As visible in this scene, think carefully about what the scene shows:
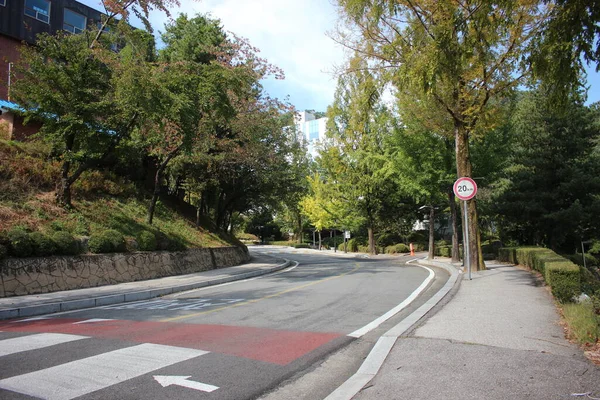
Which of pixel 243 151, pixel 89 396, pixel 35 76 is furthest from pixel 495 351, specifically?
pixel 243 151

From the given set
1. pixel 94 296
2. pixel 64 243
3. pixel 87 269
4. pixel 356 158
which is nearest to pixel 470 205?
pixel 94 296

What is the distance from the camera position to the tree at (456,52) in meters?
9.57

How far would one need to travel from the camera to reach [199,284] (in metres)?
14.5

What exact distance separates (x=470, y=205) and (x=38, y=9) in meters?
29.9

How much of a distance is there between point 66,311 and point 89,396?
6.84m

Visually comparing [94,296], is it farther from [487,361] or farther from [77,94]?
[487,361]

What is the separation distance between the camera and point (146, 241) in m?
16.7

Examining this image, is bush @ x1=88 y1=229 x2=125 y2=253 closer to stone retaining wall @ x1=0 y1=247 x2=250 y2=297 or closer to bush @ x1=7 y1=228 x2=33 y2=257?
stone retaining wall @ x1=0 y1=247 x2=250 y2=297

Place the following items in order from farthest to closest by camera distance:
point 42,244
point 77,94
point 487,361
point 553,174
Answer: point 553,174, point 77,94, point 42,244, point 487,361

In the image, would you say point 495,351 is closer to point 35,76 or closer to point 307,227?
point 35,76

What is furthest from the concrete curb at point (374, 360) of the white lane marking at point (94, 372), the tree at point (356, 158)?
the tree at point (356, 158)

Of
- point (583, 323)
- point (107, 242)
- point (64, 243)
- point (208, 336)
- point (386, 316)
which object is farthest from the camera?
point (107, 242)

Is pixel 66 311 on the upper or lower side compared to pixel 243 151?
lower

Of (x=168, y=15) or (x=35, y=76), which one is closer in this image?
(x=35, y=76)
